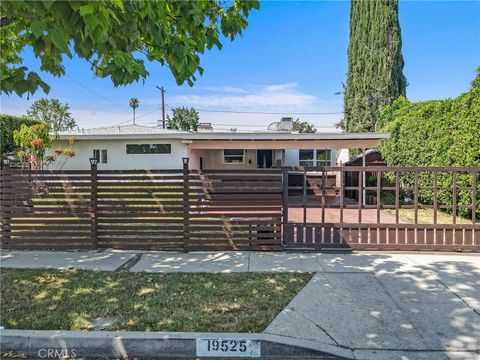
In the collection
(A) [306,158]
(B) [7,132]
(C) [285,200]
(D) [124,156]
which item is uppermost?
(B) [7,132]

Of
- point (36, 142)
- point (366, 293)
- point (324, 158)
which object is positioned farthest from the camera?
point (324, 158)

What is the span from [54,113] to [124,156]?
4650 cm

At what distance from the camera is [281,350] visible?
319 centimetres

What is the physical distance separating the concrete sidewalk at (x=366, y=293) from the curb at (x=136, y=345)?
0.37 ft

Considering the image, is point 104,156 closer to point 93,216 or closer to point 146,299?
point 93,216

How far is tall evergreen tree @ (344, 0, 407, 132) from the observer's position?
25938mm

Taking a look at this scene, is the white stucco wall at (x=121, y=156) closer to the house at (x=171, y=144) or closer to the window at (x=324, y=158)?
the house at (x=171, y=144)

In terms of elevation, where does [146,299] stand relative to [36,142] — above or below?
below

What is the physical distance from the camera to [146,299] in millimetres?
4242

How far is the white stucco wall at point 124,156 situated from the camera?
1484cm

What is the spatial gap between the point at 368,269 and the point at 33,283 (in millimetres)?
4973

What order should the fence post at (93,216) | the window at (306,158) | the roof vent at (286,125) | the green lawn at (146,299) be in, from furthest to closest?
1. the roof vent at (286,125)
2. the window at (306,158)
3. the fence post at (93,216)
4. the green lawn at (146,299)

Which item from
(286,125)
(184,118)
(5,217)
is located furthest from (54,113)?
(5,217)

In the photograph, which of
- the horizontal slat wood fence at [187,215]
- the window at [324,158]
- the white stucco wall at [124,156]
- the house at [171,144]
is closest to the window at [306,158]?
the window at [324,158]
